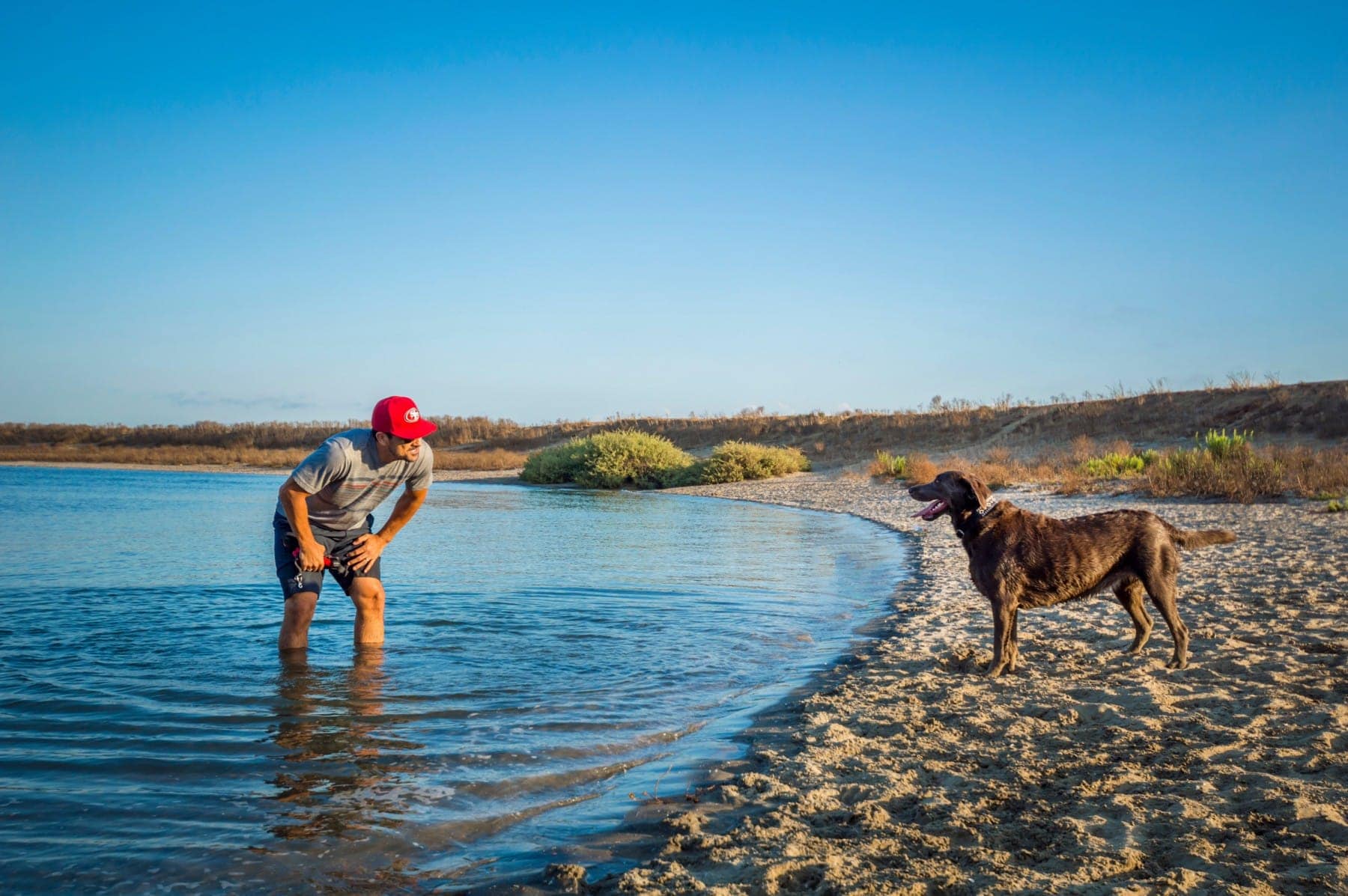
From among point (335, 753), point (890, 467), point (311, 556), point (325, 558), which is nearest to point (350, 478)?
point (311, 556)

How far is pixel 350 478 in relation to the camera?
6473mm

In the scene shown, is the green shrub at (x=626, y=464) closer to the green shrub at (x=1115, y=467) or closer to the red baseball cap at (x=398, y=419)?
the green shrub at (x=1115, y=467)

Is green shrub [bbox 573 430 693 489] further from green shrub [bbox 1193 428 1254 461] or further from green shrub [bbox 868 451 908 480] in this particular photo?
green shrub [bbox 1193 428 1254 461]

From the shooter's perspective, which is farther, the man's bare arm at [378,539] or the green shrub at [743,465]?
the green shrub at [743,465]

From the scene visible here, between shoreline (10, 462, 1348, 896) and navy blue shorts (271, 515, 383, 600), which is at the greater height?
navy blue shorts (271, 515, 383, 600)

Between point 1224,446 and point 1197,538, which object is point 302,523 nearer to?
point 1197,538

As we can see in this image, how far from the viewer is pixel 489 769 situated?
183 inches

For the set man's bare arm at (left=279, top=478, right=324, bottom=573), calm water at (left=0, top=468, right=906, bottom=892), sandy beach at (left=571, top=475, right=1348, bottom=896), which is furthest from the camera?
man's bare arm at (left=279, top=478, right=324, bottom=573)

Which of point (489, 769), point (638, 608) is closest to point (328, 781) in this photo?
point (489, 769)

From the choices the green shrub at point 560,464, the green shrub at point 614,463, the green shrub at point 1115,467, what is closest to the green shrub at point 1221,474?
the green shrub at point 1115,467

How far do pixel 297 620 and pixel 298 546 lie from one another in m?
0.64

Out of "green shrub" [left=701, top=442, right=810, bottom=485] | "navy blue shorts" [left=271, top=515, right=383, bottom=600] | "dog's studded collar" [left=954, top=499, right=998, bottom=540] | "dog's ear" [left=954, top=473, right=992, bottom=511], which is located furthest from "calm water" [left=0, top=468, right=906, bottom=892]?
"green shrub" [left=701, top=442, right=810, bottom=485]

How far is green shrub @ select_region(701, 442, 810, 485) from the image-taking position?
35438 mm

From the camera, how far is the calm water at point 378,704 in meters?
3.78
